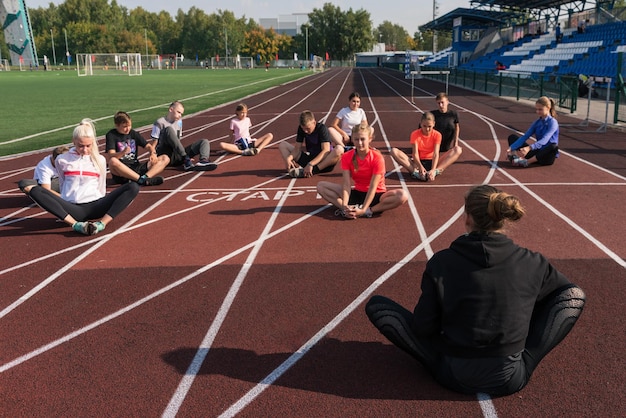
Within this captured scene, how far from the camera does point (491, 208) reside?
3.29 meters

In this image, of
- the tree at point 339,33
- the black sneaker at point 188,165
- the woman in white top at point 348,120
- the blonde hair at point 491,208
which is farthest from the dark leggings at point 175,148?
the tree at point 339,33

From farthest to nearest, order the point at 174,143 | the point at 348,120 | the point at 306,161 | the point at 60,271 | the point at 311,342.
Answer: the point at 348,120 < the point at 174,143 < the point at 306,161 < the point at 60,271 < the point at 311,342

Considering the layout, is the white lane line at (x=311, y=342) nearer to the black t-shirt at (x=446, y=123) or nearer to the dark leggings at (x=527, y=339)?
the dark leggings at (x=527, y=339)

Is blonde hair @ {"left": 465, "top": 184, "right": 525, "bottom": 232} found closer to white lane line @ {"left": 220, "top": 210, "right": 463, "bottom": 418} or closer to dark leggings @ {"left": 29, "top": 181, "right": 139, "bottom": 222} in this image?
white lane line @ {"left": 220, "top": 210, "right": 463, "bottom": 418}

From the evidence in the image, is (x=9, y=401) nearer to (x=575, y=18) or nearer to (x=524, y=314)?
(x=524, y=314)

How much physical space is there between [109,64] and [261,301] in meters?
73.4

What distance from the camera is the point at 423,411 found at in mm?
3596

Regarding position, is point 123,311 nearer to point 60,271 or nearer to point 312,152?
point 60,271

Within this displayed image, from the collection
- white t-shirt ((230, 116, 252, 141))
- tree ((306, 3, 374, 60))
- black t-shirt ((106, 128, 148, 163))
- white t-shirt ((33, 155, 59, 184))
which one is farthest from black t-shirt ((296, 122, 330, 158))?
tree ((306, 3, 374, 60))

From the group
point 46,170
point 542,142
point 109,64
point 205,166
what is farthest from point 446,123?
point 109,64

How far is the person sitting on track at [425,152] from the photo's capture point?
10.0 meters

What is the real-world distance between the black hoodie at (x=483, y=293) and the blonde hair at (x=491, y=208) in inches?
2.9

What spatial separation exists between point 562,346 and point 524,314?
1137 millimetres

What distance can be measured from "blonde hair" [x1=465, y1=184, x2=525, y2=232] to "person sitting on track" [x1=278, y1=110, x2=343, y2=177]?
22.8 ft
